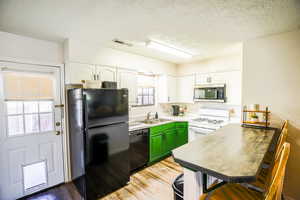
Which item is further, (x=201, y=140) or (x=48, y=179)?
(x=48, y=179)

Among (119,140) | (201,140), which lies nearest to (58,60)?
(119,140)

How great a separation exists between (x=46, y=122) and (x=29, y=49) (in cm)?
119

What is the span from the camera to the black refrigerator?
192 centimetres

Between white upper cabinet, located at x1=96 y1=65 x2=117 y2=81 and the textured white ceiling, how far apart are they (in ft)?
1.58

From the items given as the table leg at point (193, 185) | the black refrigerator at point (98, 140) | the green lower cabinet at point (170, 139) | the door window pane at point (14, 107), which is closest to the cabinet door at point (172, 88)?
the green lower cabinet at point (170, 139)

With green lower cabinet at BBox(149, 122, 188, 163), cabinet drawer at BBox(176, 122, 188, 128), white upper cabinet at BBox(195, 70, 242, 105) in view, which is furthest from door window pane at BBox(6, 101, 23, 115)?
white upper cabinet at BBox(195, 70, 242, 105)

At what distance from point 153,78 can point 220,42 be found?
193 cm

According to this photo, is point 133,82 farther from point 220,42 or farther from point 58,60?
point 220,42

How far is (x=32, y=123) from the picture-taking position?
2.23 metres

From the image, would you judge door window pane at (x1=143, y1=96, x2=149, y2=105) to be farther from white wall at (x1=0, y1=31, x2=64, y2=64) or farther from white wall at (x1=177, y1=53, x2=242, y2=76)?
white wall at (x1=0, y1=31, x2=64, y2=64)

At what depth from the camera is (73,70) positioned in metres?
2.25

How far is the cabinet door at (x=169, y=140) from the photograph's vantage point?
3.27 meters

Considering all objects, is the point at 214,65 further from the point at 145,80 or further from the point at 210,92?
the point at 145,80

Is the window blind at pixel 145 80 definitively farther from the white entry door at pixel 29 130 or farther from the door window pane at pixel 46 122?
the door window pane at pixel 46 122
